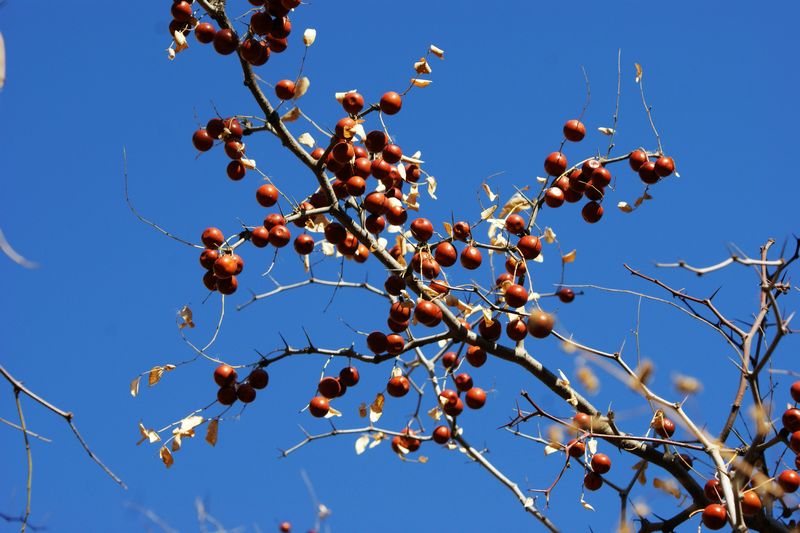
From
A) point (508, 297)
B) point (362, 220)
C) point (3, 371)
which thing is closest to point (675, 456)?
point (508, 297)

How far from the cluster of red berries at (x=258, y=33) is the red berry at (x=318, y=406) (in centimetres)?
159

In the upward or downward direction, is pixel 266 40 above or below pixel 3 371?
above

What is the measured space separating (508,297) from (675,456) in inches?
43.5

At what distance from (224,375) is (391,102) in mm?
1458

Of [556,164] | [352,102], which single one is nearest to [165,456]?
[352,102]

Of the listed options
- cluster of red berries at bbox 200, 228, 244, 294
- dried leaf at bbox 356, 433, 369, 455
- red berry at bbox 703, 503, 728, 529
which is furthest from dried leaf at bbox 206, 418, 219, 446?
red berry at bbox 703, 503, 728, 529

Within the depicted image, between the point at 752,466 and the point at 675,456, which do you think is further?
the point at 675,456

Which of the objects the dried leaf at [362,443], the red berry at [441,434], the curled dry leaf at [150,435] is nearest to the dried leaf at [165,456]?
the curled dry leaf at [150,435]

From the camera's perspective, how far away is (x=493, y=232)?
4430mm

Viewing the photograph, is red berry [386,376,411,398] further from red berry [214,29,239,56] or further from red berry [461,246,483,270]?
red berry [214,29,239,56]

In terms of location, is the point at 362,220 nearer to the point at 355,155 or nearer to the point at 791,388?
the point at 355,155

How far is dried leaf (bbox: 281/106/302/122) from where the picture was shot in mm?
3711

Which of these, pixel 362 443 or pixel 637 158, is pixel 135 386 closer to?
pixel 362 443

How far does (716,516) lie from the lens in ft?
11.8
